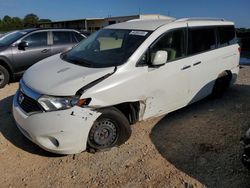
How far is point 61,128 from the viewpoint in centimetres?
343

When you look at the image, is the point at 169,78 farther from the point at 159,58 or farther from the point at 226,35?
the point at 226,35

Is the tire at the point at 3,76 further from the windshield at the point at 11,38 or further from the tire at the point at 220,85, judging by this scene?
the tire at the point at 220,85

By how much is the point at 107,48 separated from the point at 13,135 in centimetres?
209

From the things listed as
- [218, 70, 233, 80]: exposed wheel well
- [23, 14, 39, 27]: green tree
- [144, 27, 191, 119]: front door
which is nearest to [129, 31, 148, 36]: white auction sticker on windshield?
[144, 27, 191, 119]: front door

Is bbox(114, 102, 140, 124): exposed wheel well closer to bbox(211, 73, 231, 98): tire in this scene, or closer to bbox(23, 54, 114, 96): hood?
bbox(23, 54, 114, 96): hood

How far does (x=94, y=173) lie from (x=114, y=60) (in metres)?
1.63

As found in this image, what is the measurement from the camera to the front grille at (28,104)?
11.6 ft

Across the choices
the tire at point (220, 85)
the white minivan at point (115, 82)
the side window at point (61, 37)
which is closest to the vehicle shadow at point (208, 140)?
the tire at point (220, 85)

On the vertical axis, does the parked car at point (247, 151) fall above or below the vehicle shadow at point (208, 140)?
above

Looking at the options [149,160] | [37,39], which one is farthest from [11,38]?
[149,160]

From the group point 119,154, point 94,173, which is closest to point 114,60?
point 119,154

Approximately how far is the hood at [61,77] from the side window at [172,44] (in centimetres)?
98

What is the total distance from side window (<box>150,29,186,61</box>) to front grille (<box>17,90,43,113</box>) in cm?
185

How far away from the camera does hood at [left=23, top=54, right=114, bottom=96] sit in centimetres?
354
